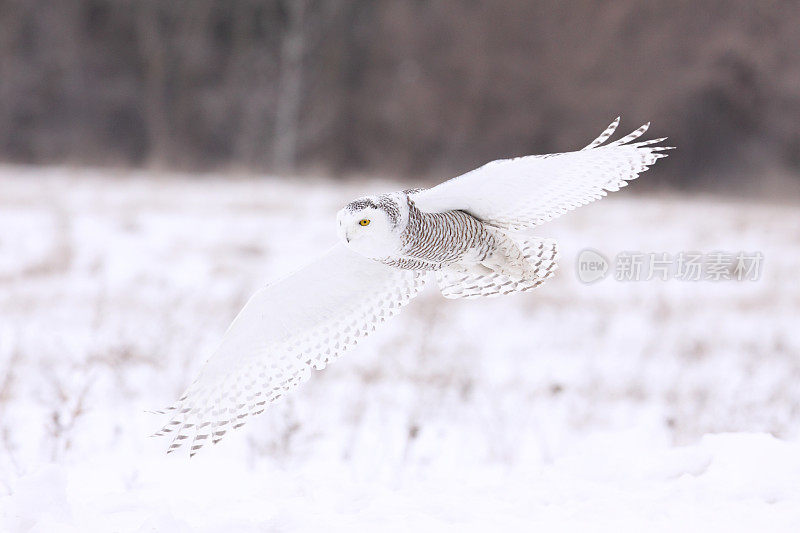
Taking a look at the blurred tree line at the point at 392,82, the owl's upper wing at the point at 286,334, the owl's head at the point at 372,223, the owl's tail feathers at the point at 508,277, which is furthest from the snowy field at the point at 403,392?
the blurred tree line at the point at 392,82

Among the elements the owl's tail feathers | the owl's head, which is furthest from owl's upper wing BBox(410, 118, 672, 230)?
the owl's head

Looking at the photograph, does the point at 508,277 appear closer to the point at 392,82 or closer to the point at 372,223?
the point at 372,223

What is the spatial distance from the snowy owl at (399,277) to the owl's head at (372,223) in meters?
0.23

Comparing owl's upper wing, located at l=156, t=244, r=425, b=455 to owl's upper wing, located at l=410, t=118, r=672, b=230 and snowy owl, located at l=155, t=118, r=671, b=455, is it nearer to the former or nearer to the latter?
snowy owl, located at l=155, t=118, r=671, b=455

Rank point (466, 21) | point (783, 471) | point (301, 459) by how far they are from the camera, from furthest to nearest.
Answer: point (466, 21) < point (301, 459) < point (783, 471)

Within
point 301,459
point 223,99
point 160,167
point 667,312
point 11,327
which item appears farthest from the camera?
point 223,99

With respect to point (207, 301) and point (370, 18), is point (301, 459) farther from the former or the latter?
point (370, 18)

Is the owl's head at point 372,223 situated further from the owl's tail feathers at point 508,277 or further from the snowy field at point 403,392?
the snowy field at point 403,392

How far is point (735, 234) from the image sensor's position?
11.2 meters

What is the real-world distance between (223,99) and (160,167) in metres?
6.75

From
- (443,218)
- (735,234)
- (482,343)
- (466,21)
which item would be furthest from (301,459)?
(466,21)

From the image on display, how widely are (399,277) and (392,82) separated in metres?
18.9

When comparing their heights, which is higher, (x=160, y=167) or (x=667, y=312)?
(x=160, y=167)

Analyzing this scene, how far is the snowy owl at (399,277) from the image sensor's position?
327 centimetres
